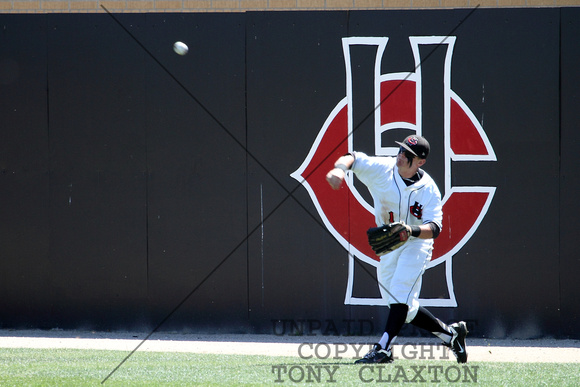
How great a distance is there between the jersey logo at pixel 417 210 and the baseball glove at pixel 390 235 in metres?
0.26

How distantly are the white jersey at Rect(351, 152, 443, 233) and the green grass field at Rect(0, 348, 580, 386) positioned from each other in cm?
111

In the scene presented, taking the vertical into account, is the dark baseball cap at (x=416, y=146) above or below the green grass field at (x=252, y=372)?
above

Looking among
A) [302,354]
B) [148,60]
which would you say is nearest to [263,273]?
[302,354]

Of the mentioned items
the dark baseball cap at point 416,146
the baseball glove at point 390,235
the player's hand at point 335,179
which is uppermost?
the dark baseball cap at point 416,146

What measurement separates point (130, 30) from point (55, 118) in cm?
120

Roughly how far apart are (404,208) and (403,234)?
0.34 meters

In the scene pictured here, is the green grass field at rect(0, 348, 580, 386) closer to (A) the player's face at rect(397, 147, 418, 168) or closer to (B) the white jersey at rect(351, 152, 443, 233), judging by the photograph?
(B) the white jersey at rect(351, 152, 443, 233)

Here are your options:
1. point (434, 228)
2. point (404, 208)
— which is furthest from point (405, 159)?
point (434, 228)

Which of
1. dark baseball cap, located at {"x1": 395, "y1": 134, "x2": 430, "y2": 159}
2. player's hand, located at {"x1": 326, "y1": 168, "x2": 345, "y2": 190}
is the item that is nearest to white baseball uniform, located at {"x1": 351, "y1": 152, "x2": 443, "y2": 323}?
dark baseball cap, located at {"x1": 395, "y1": 134, "x2": 430, "y2": 159}

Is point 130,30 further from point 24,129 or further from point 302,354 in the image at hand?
point 302,354

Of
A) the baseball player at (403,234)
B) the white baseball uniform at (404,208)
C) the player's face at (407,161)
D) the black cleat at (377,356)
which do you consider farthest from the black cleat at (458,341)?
the player's face at (407,161)

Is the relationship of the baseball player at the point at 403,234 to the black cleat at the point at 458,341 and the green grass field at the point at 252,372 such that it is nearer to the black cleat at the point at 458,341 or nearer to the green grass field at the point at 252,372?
the black cleat at the point at 458,341

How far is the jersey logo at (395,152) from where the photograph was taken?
716 cm

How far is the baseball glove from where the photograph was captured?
5.23m
